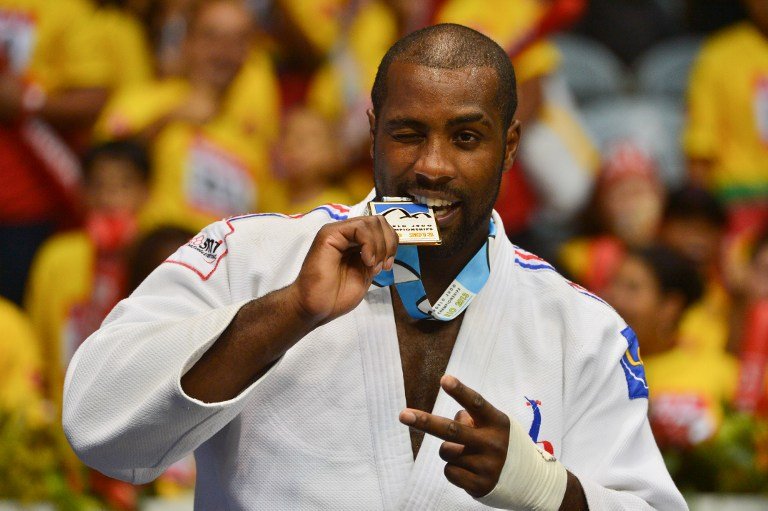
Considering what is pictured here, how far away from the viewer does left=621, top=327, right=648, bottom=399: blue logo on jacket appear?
3650 millimetres

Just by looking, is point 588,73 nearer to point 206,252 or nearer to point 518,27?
point 518,27

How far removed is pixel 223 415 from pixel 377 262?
1.67 ft

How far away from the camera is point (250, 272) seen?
3.45 m

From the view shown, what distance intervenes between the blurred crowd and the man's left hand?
3.69m

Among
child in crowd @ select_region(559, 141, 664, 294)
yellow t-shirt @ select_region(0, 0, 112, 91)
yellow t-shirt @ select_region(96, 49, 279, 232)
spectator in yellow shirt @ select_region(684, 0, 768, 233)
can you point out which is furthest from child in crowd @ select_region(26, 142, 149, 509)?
spectator in yellow shirt @ select_region(684, 0, 768, 233)

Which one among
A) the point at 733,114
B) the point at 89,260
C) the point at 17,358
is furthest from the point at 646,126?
the point at 17,358

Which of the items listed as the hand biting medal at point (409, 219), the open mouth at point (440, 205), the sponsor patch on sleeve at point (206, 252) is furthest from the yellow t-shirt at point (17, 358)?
the hand biting medal at point (409, 219)

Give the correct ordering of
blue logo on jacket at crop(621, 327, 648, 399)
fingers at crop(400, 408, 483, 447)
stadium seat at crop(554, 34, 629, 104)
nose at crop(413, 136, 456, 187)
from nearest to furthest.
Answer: fingers at crop(400, 408, 483, 447) < nose at crop(413, 136, 456, 187) < blue logo on jacket at crop(621, 327, 648, 399) < stadium seat at crop(554, 34, 629, 104)

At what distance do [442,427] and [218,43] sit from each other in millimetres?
5057

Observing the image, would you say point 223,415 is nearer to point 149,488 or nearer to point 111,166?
point 149,488

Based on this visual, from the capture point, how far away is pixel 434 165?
11.0 ft

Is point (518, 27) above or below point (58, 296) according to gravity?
above

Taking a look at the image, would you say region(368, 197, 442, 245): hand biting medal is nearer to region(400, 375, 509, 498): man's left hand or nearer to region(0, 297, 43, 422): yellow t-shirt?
region(400, 375, 509, 498): man's left hand

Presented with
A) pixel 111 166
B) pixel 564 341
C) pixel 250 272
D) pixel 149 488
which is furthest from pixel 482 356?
pixel 111 166
